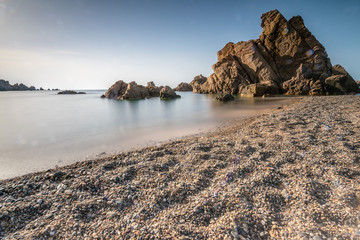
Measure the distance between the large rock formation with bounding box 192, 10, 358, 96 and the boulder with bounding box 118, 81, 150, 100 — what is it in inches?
1267

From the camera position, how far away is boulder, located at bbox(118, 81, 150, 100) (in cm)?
4753

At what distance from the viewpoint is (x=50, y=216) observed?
141 inches

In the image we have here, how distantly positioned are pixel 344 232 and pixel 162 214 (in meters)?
3.50

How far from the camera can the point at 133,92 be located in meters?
48.3

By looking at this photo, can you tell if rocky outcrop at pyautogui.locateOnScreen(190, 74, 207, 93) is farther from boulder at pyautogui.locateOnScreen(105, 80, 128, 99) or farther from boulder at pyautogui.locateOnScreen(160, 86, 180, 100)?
boulder at pyautogui.locateOnScreen(105, 80, 128, 99)

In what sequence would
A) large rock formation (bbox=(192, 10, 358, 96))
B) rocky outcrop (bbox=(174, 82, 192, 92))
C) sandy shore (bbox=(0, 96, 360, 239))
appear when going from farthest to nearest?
rocky outcrop (bbox=(174, 82, 192, 92)), large rock formation (bbox=(192, 10, 358, 96)), sandy shore (bbox=(0, 96, 360, 239))

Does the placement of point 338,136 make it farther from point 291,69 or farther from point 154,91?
point 291,69

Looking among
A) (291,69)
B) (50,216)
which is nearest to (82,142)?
(50,216)

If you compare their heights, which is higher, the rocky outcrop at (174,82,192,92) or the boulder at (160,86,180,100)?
the rocky outcrop at (174,82,192,92)

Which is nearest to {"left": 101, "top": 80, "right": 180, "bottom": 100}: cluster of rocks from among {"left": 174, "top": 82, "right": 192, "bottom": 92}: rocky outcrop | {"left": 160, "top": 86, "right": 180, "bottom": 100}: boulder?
{"left": 160, "top": 86, "right": 180, "bottom": 100}: boulder

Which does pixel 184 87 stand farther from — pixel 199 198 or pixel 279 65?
pixel 199 198

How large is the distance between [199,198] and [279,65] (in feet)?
219

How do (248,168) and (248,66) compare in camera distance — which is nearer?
(248,168)

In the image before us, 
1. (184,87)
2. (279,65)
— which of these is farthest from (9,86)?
(279,65)
